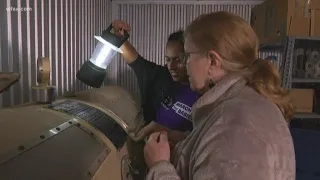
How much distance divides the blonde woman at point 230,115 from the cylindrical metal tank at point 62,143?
203mm

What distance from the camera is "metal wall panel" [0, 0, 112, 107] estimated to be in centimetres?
142

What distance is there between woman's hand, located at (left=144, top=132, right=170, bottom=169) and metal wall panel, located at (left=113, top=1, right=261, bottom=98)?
2688 millimetres

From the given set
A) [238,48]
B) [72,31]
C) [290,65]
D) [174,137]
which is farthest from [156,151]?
[290,65]

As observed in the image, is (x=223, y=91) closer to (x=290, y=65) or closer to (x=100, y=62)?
(x=100, y=62)

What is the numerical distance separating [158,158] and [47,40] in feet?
3.87

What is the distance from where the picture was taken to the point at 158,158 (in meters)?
0.87

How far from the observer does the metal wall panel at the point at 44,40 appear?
1.42 meters

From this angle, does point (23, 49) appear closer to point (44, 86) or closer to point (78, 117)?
point (44, 86)

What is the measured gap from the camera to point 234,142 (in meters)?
0.71

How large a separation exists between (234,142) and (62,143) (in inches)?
19.1

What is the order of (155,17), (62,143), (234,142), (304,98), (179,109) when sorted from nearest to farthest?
1. (234,142)
2. (62,143)
3. (179,109)
4. (304,98)
5. (155,17)

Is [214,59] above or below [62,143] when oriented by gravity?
above

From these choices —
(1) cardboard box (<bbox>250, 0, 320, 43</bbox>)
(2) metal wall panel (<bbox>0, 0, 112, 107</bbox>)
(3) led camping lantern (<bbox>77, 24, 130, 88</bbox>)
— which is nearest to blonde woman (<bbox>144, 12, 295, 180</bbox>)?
(3) led camping lantern (<bbox>77, 24, 130, 88</bbox>)

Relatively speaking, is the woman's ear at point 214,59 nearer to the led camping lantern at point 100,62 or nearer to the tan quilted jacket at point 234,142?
the tan quilted jacket at point 234,142
